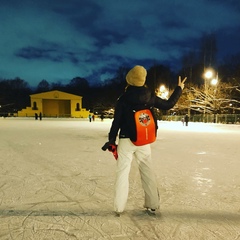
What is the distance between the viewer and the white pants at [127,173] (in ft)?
9.11

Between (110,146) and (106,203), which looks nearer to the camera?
(110,146)

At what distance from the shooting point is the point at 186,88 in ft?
115

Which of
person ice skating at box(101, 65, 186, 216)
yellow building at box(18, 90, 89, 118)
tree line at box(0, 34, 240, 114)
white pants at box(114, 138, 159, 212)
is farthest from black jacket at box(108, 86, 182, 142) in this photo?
yellow building at box(18, 90, 89, 118)

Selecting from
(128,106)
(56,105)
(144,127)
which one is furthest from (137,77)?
(56,105)

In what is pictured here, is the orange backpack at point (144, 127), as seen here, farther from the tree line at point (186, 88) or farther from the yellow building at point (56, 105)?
the yellow building at point (56, 105)

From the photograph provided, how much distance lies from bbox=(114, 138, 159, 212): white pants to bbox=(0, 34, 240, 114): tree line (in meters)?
24.5

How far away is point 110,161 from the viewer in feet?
19.7

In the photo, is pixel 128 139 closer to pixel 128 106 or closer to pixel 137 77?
pixel 128 106

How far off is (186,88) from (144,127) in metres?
33.8

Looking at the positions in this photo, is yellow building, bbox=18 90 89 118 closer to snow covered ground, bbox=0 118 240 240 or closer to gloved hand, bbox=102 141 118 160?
snow covered ground, bbox=0 118 240 240

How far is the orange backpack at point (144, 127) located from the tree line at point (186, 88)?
24.5m

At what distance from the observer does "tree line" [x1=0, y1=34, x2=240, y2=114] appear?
1199 inches

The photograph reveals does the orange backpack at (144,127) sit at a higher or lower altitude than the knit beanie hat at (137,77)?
lower

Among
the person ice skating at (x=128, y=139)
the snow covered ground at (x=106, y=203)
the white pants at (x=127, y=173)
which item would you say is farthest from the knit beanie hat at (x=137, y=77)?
the snow covered ground at (x=106, y=203)
